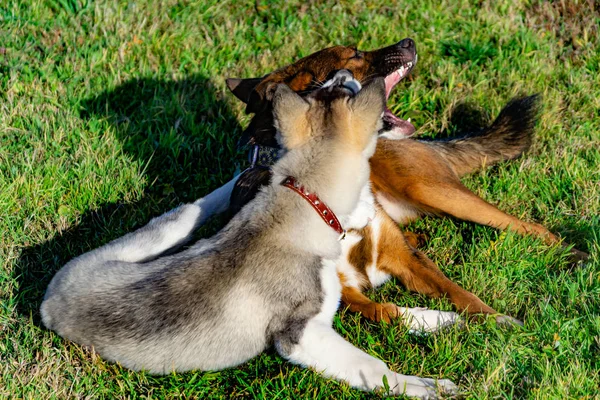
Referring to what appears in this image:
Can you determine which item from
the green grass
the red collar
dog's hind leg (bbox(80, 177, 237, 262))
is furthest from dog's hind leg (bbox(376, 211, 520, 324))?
dog's hind leg (bbox(80, 177, 237, 262))

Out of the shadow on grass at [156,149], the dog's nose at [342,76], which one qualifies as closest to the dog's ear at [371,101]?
the dog's nose at [342,76]

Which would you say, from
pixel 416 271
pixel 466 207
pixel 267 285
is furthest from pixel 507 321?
pixel 267 285

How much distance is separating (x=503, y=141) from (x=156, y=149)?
2.95 m

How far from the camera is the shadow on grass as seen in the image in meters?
5.25

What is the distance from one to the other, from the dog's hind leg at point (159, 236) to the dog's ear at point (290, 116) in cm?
99

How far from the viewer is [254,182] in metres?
4.66

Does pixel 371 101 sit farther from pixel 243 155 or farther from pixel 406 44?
pixel 243 155

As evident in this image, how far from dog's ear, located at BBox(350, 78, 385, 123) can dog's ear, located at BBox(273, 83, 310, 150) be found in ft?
1.07

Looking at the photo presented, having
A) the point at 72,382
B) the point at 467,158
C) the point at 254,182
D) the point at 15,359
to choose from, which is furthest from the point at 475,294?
the point at 15,359

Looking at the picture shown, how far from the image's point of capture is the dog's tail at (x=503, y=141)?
5.80 meters

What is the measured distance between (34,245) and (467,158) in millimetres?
3436

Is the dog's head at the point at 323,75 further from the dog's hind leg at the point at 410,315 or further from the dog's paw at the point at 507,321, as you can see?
the dog's paw at the point at 507,321

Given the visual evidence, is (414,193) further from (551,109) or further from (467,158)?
(551,109)

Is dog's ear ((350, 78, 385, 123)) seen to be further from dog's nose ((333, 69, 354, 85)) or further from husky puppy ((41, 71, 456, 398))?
dog's nose ((333, 69, 354, 85))
